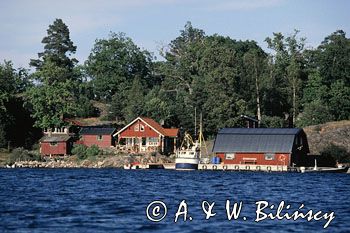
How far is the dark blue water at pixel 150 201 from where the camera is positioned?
36812 mm

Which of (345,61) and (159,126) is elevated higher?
(345,61)

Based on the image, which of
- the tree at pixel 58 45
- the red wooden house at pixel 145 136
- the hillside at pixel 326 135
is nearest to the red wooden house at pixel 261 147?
the hillside at pixel 326 135

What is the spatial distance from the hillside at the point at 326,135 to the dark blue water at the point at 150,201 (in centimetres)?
2994

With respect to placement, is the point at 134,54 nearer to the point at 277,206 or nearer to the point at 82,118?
the point at 82,118

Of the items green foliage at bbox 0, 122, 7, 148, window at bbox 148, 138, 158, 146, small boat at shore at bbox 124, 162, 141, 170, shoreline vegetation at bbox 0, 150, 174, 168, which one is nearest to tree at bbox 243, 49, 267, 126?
window at bbox 148, 138, 158, 146

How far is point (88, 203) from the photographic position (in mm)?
47281

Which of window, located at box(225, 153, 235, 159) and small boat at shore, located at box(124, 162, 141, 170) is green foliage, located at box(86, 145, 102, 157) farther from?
window, located at box(225, 153, 235, 159)

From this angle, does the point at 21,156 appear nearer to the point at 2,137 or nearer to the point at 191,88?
the point at 2,137

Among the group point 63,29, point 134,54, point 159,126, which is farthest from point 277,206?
point 63,29

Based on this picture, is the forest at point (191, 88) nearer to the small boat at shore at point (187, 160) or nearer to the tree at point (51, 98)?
the tree at point (51, 98)

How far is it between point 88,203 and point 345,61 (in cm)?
8811

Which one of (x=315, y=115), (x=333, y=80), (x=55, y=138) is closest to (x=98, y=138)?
(x=55, y=138)

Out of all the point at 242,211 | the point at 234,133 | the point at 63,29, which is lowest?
the point at 242,211

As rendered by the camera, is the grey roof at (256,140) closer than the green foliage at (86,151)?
Yes
